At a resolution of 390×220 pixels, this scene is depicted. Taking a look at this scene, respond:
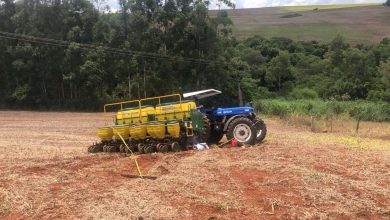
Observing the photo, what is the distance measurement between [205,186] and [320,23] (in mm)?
79246

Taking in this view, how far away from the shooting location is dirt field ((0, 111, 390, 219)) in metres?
7.85

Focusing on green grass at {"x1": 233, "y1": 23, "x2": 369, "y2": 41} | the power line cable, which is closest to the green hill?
green grass at {"x1": 233, "y1": 23, "x2": 369, "y2": 41}

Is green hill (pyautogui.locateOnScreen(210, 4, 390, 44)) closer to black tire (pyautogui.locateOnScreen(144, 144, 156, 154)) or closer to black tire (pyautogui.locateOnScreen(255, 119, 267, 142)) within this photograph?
black tire (pyautogui.locateOnScreen(255, 119, 267, 142))

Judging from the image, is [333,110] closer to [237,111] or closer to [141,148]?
[237,111]

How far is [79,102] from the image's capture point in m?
49.0

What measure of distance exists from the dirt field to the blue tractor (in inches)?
78.1

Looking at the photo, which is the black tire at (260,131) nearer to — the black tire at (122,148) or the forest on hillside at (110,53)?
the black tire at (122,148)

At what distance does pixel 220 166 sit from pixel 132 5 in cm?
3871

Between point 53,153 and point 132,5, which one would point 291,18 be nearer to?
point 132,5

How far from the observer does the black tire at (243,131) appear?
53.6 feet

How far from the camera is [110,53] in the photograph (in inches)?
1844

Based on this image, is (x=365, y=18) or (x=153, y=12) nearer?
(x=153, y=12)

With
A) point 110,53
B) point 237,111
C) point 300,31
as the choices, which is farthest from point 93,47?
point 300,31

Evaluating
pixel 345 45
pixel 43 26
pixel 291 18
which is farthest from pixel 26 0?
pixel 291 18
